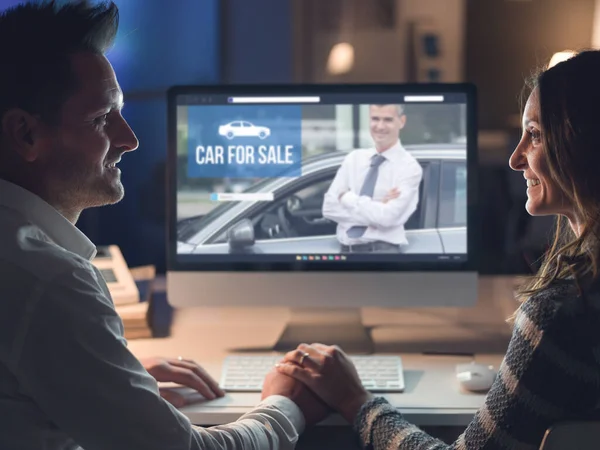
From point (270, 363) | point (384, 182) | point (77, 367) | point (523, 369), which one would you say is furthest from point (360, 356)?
point (77, 367)

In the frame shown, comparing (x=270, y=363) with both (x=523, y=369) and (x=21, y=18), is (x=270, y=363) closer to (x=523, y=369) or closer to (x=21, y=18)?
(x=523, y=369)

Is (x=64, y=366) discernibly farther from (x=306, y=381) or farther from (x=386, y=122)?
(x=386, y=122)

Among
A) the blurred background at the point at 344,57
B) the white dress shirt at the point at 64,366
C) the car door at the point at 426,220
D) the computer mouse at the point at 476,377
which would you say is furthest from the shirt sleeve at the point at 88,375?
the blurred background at the point at 344,57

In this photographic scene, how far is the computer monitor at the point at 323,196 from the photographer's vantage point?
1.84 metres

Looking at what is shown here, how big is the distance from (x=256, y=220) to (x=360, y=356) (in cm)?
39

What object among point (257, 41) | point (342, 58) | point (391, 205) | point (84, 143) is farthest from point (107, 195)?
point (342, 58)

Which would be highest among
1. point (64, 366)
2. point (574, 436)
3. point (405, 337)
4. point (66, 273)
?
point (66, 273)

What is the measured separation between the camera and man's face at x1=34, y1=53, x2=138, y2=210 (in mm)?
1210

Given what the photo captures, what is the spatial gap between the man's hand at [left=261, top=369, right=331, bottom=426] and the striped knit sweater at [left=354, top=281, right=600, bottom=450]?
14.9 inches

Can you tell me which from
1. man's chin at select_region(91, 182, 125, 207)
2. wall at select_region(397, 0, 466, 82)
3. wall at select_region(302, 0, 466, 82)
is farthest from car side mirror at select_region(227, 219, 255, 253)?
wall at select_region(397, 0, 466, 82)

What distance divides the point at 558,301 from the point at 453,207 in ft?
2.46

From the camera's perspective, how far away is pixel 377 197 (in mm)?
1836

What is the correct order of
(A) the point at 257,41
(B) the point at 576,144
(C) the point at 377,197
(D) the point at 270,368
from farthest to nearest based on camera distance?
(A) the point at 257,41
(C) the point at 377,197
(D) the point at 270,368
(B) the point at 576,144

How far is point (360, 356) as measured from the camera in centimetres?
172
